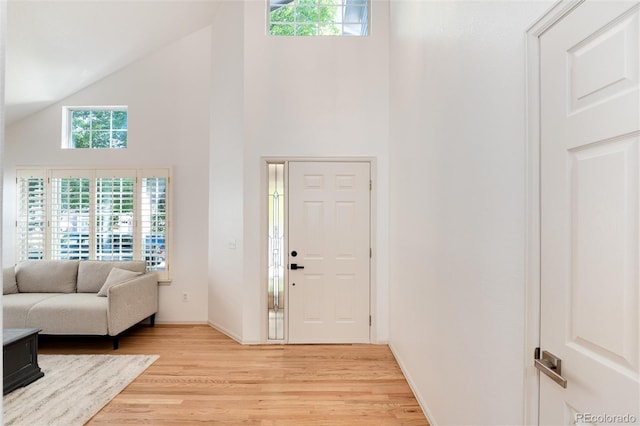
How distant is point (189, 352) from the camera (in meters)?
3.66

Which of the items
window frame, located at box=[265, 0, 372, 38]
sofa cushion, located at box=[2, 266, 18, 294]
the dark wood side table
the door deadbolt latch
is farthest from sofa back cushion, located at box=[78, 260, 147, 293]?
the door deadbolt latch

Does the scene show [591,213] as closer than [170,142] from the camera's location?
Yes

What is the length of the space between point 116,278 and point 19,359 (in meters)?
1.29

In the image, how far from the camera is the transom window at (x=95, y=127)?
4754mm

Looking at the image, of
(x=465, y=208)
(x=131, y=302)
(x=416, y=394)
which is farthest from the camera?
(x=131, y=302)

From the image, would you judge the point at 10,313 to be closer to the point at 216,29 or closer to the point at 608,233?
the point at 216,29

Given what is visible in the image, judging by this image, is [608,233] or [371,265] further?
[371,265]

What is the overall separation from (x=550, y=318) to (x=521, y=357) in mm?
246

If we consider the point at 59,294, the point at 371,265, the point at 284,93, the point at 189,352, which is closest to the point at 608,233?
the point at 371,265

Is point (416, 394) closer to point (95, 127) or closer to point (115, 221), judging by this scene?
point (115, 221)

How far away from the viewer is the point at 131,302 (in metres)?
3.93

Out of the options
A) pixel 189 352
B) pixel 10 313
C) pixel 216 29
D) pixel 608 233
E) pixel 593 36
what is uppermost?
pixel 216 29

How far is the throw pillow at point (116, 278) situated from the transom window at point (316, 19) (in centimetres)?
335

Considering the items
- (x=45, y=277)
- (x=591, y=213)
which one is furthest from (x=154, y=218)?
(x=591, y=213)
